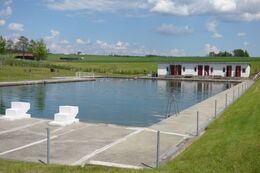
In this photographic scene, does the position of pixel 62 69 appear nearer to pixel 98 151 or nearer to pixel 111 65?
pixel 111 65

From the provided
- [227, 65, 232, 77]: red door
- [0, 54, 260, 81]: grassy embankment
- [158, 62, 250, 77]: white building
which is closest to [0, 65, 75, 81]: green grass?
[0, 54, 260, 81]: grassy embankment

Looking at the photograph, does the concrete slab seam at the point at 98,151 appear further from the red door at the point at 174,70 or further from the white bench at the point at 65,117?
the red door at the point at 174,70

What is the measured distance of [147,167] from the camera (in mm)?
7484

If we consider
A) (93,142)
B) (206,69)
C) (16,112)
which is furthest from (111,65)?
(93,142)

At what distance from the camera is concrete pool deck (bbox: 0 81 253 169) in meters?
8.23

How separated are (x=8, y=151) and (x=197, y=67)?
53.6 metres

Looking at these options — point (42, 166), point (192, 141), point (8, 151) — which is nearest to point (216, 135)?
point (192, 141)

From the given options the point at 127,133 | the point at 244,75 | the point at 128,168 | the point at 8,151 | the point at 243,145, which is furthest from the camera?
the point at 244,75

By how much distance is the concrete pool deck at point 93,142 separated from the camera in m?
8.23

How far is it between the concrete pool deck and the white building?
45.6 m

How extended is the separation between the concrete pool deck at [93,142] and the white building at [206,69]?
4562cm

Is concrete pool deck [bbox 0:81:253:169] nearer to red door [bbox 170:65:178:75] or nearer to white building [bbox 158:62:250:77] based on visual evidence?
white building [bbox 158:62:250:77]

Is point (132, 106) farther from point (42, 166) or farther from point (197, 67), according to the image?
point (197, 67)

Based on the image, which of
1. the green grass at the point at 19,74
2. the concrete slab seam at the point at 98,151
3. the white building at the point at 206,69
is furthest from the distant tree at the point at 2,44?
the concrete slab seam at the point at 98,151
